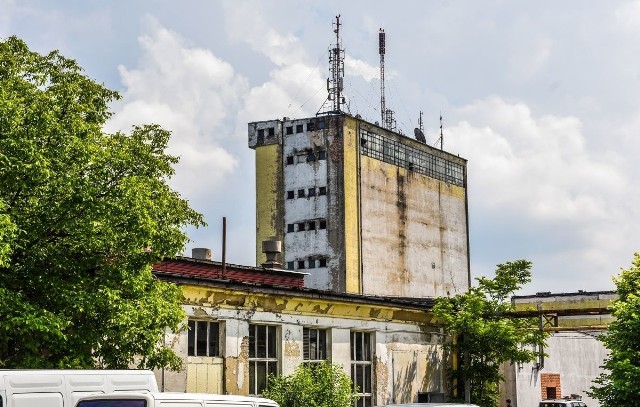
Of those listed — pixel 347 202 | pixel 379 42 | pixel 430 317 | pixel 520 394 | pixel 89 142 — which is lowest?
pixel 520 394

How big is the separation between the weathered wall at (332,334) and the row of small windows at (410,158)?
144 feet

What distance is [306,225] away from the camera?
78.1 meters

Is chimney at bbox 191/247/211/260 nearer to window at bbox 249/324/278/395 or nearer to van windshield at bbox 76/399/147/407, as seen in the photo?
window at bbox 249/324/278/395

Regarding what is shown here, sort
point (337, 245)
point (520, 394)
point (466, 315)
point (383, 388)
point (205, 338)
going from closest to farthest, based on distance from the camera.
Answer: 1. point (205, 338)
2. point (383, 388)
3. point (466, 315)
4. point (520, 394)
5. point (337, 245)

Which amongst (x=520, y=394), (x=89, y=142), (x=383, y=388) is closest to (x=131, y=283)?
(x=89, y=142)

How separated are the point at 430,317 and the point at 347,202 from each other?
40.4 m

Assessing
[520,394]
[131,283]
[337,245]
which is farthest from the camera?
[337,245]

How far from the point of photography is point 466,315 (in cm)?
3628

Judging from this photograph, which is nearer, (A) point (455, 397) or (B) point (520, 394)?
(A) point (455, 397)

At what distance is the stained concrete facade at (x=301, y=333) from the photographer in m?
26.1

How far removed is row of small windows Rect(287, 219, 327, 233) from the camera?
253 feet

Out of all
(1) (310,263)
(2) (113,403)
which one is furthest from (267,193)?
(2) (113,403)

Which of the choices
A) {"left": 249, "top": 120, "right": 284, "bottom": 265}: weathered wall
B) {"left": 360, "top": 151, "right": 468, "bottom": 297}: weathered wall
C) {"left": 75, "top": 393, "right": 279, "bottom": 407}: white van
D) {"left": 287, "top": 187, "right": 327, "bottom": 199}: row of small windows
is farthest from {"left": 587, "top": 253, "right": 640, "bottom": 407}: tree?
{"left": 249, "top": 120, "right": 284, "bottom": 265}: weathered wall

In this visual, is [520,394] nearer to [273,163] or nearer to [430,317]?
[430,317]
